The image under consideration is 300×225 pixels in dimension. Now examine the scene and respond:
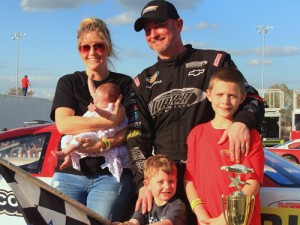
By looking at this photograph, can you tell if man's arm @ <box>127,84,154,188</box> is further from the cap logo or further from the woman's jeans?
the cap logo

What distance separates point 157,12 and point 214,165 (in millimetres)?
994

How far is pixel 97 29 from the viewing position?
11.1 feet

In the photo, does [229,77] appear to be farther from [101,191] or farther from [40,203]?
[40,203]

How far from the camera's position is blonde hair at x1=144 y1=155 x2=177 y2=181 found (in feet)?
9.46

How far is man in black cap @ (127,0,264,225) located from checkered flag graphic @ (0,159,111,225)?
0.39 metres

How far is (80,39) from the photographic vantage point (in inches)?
134

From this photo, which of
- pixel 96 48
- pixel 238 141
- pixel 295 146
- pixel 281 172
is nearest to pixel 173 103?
pixel 238 141

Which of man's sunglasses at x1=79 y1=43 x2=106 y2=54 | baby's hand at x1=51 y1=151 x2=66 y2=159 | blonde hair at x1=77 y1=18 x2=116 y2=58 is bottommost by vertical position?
baby's hand at x1=51 y1=151 x2=66 y2=159

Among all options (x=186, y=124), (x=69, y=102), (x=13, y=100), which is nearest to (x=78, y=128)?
(x=69, y=102)

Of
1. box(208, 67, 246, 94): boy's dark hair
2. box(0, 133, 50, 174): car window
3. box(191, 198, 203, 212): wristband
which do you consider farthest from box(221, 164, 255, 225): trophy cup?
box(0, 133, 50, 174): car window

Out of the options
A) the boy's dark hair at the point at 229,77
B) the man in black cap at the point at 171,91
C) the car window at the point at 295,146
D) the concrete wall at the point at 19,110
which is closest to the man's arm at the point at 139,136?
the man in black cap at the point at 171,91

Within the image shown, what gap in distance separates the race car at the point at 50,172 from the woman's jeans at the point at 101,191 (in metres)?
0.80

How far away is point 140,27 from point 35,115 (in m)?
22.3

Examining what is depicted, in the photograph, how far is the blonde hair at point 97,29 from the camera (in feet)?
11.1
